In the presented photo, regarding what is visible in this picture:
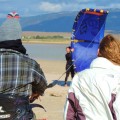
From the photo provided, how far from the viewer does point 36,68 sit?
157 inches

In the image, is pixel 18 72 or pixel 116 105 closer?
pixel 116 105

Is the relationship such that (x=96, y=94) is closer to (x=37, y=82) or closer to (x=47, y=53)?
(x=37, y=82)

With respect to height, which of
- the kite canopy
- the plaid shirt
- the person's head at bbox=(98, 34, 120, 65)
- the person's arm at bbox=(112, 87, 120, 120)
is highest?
the person's head at bbox=(98, 34, 120, 65)

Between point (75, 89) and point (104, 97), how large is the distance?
9.7 inches

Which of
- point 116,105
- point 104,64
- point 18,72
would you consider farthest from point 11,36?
point 116,105

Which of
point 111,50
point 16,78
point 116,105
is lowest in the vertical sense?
point 116,105

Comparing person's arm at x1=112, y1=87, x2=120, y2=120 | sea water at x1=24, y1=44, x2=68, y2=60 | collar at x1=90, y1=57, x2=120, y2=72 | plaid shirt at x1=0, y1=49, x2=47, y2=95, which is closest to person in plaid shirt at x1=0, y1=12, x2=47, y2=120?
plaid shirt at x1=0, y1=49, x2=47, y2=95

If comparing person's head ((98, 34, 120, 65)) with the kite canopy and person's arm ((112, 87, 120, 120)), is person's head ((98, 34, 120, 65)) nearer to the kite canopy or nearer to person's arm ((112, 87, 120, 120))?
person's arm ((112, 87, 120, 120))

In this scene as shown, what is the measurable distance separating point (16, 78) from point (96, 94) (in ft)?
2.26

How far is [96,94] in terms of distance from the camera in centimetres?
374

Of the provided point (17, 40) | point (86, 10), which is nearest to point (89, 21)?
point (86, 10)

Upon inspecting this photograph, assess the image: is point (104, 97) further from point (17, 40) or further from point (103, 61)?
point (17, 40)

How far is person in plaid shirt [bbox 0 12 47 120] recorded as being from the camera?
12.5ft

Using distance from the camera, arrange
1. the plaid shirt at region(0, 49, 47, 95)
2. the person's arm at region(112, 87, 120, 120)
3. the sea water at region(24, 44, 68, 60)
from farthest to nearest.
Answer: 1. the sea water at region(24, 44, 68, 60)
2. the plaid shirt at region(0, 49, 47, 95)
3. the person's arm at region(112, 87, 120, 120)
